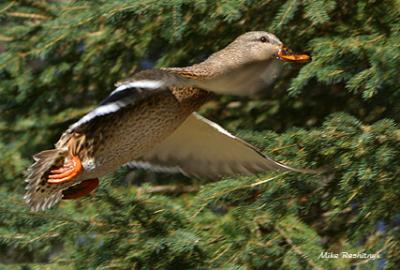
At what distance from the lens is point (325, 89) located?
4051 millimetres

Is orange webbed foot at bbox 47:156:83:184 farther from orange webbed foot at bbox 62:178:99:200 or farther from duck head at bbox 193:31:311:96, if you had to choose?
duck head at bbox 193:31:311:96

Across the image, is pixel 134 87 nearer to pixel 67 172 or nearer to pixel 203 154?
pixel 67 172

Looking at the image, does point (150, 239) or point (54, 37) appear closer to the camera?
point (150, 239)

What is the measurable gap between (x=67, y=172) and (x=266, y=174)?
27.1 inches

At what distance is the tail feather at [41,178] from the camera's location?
342 centimetres

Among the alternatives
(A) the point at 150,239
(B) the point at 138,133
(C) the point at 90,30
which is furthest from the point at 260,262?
(C) the point at 90,30

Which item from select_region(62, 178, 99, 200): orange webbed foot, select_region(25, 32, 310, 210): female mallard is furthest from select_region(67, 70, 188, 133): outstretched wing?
select_region(62, 178, 99, 200): orange webbed foot

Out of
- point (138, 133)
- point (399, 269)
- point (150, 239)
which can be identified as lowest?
point (399, 269)

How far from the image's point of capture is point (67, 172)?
341cm

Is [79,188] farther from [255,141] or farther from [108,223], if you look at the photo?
[255,141]

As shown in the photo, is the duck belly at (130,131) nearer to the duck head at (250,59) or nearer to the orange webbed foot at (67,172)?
the orange webbed foot at (67,172)

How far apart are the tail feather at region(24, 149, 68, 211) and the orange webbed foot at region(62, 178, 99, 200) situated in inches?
3.7

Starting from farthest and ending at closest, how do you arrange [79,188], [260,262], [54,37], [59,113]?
1. [59,113]
2. [54,37]
3. [79,188]
4. [260,262]

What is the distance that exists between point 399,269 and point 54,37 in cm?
164
